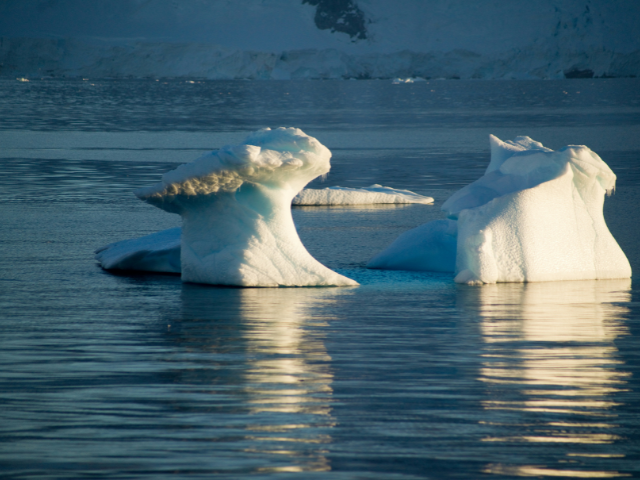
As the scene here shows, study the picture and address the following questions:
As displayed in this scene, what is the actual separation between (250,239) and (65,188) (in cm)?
1037

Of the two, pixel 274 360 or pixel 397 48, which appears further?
pixel 397 48

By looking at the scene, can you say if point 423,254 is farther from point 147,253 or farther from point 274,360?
point 274,360

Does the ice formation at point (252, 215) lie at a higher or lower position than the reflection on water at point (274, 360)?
higher

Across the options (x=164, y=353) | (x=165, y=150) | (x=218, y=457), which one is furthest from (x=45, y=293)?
(x=165, y=150)

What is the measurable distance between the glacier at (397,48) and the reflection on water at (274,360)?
13262cm

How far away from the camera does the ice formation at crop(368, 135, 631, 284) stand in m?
9.24

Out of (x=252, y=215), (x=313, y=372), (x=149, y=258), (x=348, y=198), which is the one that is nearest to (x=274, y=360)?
(x=313, y=372)

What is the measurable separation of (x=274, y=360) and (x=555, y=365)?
1.82 metres

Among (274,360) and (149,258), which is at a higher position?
(149,258)

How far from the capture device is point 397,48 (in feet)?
577

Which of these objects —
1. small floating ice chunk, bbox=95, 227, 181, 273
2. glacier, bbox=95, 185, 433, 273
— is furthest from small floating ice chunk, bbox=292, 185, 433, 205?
small floating ice chunk, bbox=95, 227, 181, 273

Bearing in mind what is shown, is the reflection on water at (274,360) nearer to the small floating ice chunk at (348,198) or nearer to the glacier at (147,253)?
the glacier at (147,253)

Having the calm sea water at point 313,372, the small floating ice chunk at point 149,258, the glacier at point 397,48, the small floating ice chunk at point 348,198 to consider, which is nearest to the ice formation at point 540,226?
the calm sea water at point 313,372

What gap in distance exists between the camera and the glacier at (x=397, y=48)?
139 m
